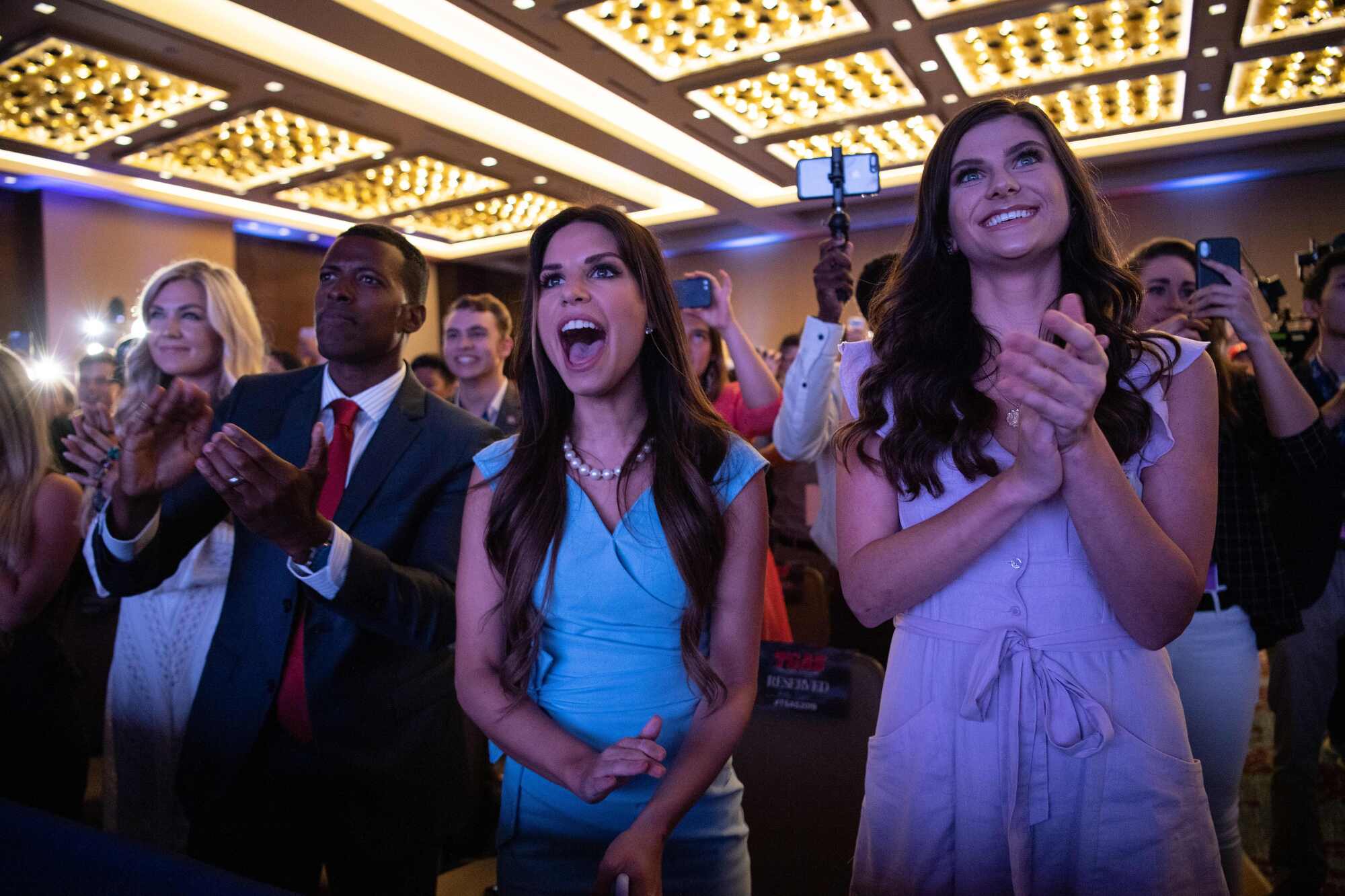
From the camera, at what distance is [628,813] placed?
1325 millimetres

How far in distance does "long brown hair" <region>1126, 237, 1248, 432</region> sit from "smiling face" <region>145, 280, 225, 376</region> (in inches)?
96.2

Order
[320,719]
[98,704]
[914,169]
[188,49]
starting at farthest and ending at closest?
[914,169] < [188,49] < [98,704] < [320,719]

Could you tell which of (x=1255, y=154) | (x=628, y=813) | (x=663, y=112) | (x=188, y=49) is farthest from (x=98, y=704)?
(x=1255, y=154)

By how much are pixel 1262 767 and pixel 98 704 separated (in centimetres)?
449

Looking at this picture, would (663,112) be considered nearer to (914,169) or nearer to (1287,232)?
(914,169)

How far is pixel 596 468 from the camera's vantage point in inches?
59.2

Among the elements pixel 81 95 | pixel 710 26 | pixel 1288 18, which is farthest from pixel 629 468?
pixel 81 95

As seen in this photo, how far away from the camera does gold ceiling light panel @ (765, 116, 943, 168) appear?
8.85m

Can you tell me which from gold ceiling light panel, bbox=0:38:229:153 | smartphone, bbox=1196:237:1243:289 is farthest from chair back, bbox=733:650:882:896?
gold ceiling light panel, bbox=0:38:229:153

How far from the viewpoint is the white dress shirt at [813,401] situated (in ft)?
8.20

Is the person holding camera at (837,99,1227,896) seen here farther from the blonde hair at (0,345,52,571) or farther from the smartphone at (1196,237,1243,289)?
the blonde hair at (0,345,52,571)

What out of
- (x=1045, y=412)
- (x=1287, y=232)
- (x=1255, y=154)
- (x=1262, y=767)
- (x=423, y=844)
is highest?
(x=1255, y=154)

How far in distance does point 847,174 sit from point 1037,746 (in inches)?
56.6

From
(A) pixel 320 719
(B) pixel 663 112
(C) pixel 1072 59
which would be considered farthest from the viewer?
(B) pixel 663 112
